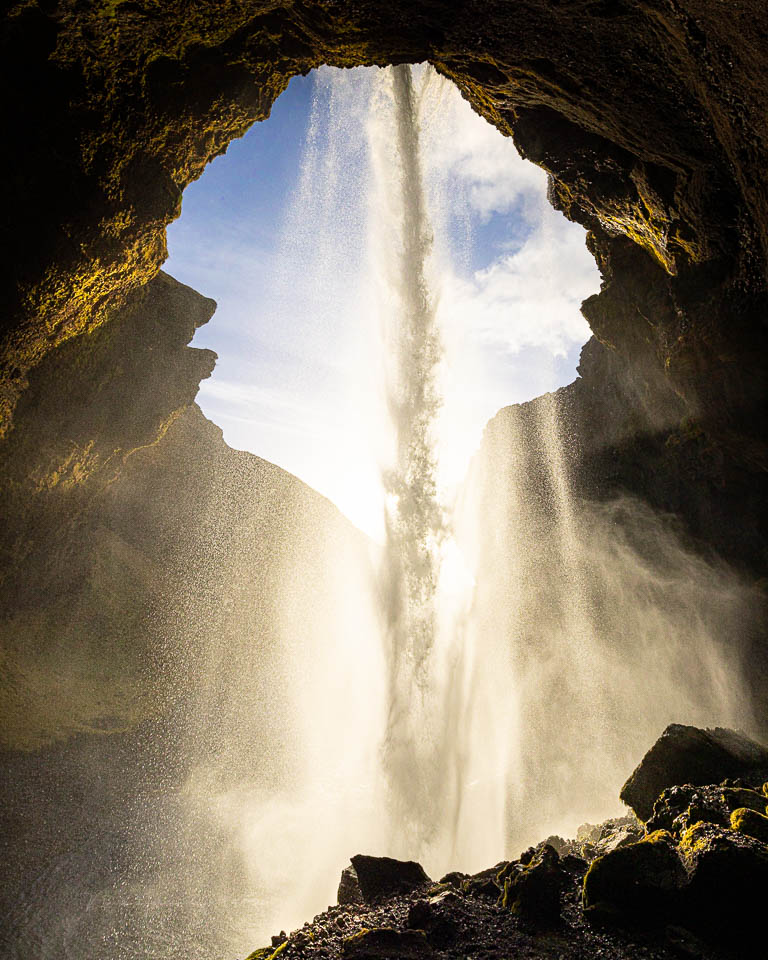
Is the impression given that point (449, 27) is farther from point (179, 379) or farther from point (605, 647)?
point (605, 647)

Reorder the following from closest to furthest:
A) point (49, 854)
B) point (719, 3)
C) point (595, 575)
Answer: point (719, 3) → point (49, 854) → point (595, 575)

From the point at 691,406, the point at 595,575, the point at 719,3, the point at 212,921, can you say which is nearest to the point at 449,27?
the point at 719,3

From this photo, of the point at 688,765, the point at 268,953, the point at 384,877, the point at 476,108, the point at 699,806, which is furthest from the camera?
the point at 476,108

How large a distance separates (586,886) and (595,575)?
17.7 meters

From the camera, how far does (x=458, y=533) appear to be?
17500 millimetres

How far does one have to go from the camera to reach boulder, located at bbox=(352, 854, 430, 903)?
6.04 meters

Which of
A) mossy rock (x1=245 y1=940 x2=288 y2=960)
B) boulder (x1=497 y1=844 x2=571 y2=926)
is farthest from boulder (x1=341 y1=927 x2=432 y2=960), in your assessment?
boulder (x1=497 y1=844 x2=571 y2=926)

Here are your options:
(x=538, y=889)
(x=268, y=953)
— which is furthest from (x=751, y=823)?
(x=268, y=953)

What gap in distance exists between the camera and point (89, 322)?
31.1 feet

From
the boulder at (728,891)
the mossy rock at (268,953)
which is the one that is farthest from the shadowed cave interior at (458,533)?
the mossy rock at (268,953)

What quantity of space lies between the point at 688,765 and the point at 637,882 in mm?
3963

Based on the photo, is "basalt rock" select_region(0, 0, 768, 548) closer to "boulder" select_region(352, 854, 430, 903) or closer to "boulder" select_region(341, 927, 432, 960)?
"boulder" select_region(341, 927, 432, 960)

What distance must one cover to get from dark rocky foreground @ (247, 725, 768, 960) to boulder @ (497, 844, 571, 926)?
1cm

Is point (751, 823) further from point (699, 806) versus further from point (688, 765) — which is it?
point (688, 765)
